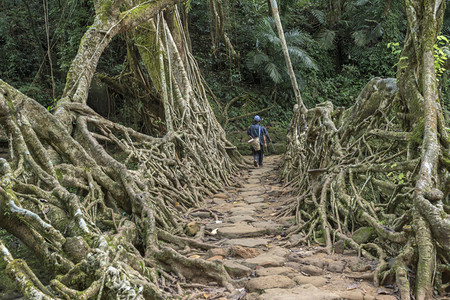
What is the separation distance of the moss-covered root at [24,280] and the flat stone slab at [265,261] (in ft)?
6.24

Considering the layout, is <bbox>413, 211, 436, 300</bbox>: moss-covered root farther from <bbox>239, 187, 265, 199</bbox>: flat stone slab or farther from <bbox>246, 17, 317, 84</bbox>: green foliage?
<bbox>246, 17, 317, 84</bbox>: green foliage

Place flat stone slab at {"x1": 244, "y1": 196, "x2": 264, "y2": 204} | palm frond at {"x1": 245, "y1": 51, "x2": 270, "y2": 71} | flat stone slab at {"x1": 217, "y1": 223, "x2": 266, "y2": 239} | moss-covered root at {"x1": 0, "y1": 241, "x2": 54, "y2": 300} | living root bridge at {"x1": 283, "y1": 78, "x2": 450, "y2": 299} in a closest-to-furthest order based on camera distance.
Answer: moss-covered root at {"x1": 0, "y1": 241, "x2": 54, "y2": 300}
living root bridge at {"x1": 283, "y1": 78, "x2": 450, "y2": 299}
flat stone slab at {"x1": 217, "y1": 223, "x2": 266, "y2": 239}
flat stone slab at {"x1": 244, "y1": 196, "x2": 264, "y2": 204}
palm frond at {"x1": 245, "y1": 51, "x2": 270, "y2": 71}

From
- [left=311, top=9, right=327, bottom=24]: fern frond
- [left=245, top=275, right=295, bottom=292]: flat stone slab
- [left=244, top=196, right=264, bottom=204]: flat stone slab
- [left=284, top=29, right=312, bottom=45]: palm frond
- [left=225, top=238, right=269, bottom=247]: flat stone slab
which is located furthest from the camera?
[left=311, top=9, right=327, bottom=24]: fern frond

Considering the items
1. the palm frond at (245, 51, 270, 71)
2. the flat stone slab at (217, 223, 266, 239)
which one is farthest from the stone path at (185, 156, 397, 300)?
the palm frond at (245, 51, 270, 71)

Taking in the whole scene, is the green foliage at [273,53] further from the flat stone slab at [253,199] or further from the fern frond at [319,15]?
the flat stone slab at [253,199]

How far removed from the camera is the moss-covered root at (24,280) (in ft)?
7.16

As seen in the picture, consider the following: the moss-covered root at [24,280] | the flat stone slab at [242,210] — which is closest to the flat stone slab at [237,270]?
the moss-covered root at [24,280]

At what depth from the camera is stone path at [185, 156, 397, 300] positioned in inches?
121

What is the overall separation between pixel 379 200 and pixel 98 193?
134 inches

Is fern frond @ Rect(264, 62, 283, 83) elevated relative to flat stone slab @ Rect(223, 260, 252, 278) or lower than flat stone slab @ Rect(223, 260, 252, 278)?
elevated

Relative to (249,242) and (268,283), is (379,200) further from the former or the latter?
(268,283)

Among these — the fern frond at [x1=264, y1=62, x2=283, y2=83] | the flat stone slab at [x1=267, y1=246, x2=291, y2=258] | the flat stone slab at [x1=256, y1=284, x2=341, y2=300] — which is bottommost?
the flat stone slab at [x1=267, y1=246, x2=291, y2=258]

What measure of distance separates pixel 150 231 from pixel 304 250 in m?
1.62

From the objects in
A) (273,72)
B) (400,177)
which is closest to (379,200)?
(400,177)
